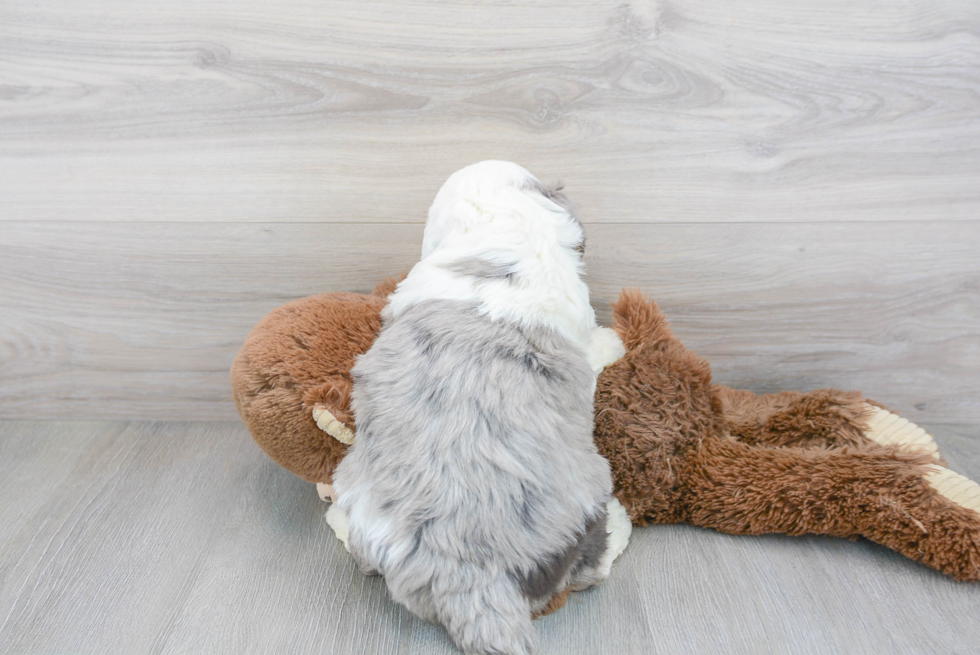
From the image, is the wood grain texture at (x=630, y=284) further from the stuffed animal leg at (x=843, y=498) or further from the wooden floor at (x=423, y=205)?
the stuffed animal leg at (x=843, y=498)

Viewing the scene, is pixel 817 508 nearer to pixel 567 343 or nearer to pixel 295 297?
pixel 567 343

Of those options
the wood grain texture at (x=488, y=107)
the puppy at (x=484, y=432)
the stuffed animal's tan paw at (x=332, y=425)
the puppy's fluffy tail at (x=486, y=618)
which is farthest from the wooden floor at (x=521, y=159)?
the puppy's fluffy tail at (x=486, y=618)

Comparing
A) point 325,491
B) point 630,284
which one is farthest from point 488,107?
point 325,491

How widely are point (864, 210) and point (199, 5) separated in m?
1.18

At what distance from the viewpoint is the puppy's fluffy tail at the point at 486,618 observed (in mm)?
707

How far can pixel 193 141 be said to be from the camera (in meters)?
1.09

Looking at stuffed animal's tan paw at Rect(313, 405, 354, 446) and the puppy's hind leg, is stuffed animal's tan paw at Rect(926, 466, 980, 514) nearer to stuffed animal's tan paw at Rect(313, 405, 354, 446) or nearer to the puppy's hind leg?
the puppy's hind leg

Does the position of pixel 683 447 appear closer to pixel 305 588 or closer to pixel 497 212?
pixel 497 212

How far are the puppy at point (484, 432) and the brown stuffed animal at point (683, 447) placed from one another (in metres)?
0.09

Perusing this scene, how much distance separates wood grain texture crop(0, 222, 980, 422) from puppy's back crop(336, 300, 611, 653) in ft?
1.28

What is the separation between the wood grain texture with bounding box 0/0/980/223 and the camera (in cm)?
103

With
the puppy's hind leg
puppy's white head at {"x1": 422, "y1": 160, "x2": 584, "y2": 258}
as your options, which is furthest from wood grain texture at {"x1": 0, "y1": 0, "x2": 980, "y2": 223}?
the puppy's hind leg

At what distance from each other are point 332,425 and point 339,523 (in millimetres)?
182

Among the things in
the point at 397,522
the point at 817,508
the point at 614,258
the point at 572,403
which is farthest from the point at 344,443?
the point at 817,508
